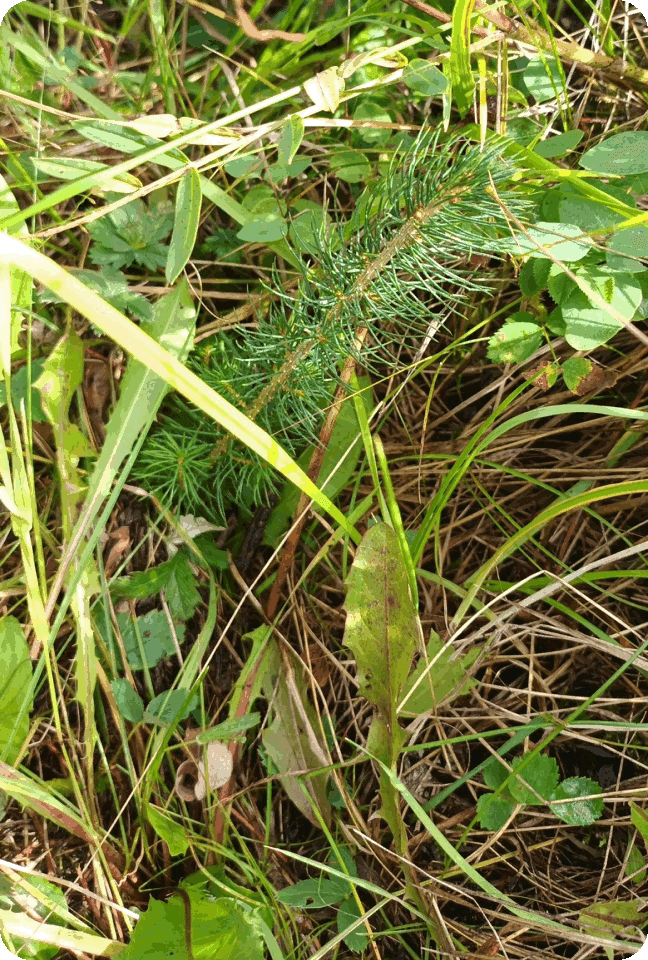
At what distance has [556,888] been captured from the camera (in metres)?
1.45

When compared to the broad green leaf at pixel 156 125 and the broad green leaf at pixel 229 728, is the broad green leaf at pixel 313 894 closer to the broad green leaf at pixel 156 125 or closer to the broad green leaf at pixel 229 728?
the broad green leaf at pixel 229 728

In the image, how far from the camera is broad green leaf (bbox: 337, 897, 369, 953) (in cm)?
138

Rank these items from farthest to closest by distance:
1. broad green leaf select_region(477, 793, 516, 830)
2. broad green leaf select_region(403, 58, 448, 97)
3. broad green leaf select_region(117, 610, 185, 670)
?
broad green leaf select_region(117, 610, 185, 670)
broad green leaf select_region(477, 793, 516, 830)
broad green leaf select_region(403, 58, 448, 97)

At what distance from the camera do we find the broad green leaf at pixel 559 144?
133cm

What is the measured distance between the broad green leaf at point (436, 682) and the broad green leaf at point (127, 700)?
1.79 ft

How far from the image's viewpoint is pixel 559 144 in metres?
1.35

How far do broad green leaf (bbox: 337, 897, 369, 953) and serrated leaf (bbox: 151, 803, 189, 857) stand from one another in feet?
1.09

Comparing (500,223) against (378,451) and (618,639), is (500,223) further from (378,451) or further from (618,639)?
(618,639)

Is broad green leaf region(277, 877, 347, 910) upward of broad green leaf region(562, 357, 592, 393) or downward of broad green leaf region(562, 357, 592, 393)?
downward

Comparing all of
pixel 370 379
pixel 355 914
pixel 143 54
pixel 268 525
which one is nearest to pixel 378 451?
pixel 370 379

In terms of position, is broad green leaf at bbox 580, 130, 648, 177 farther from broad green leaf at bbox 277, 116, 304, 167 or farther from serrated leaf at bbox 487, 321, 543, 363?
broad green leaf at bbox 277, 116, 304, 167

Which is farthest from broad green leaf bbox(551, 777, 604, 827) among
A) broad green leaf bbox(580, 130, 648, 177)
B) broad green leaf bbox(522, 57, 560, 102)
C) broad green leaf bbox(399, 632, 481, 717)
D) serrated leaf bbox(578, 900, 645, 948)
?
broad green leaf bbox(522, 57, 560, 102)

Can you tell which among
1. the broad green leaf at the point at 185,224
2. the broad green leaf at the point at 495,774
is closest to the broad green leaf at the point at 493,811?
the broad green leaf at the point at 495,774

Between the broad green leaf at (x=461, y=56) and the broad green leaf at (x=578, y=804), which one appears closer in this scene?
the broad green leaf at (x=461, y=56)
